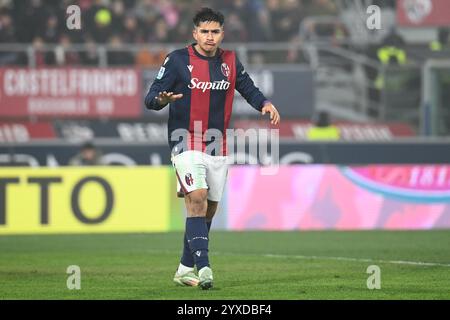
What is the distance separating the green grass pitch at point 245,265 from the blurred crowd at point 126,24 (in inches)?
344

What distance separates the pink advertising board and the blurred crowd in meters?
7.85

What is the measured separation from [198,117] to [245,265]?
108 inches

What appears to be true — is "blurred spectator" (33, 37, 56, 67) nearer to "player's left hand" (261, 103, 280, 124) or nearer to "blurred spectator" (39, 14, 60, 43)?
"blurred spectator" (39, 14, 60, 43)

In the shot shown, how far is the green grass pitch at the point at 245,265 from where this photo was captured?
9.96 m

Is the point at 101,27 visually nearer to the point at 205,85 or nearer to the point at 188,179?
the point at 205,85

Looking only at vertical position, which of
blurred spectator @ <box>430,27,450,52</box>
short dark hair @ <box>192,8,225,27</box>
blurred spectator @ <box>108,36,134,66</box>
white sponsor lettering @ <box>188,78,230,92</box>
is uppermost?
blurred spectator @ <box>430,27,450,52</box>

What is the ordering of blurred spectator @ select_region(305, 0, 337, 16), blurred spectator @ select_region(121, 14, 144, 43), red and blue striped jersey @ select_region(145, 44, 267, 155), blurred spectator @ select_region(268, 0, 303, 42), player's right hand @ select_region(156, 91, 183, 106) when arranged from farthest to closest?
blurred spectator @ select_region(305, 0, 337, 16) < blurred spectator @ select_region(268, 0, 303, 42) < blurred spectator @ select_region(121, 14, 144, 43) < red and blue striped jersey @ select_region(145, 44, 267, 155) < player's right hand @ select_region(156, 91, 183, 106)

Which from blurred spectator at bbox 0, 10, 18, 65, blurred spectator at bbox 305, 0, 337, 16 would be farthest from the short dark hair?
blurred spectator at bbox 305, 0, 337, 16

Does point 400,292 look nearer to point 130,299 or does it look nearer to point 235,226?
point 130,299

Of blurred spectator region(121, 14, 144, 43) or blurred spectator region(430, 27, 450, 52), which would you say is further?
blurred spectator region(121, 14, 144, 43)

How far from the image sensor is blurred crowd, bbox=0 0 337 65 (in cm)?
2570

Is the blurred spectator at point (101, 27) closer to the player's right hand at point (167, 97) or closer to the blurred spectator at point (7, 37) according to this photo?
the blurred spectator at point (7, 37)

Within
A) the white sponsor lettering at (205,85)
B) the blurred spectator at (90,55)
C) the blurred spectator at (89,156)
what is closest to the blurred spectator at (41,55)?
the blurred spectator at (90,55)

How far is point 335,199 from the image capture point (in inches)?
736
